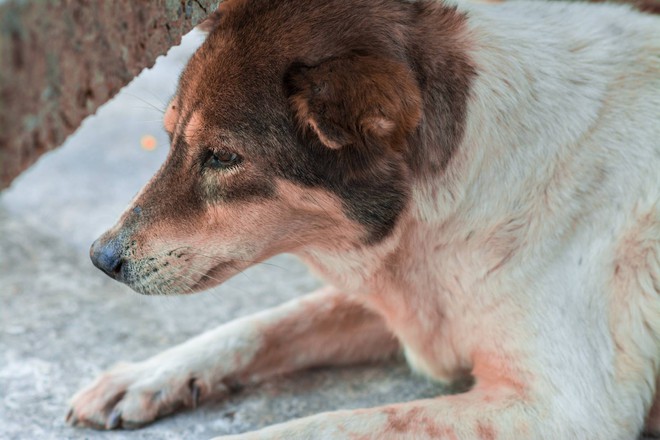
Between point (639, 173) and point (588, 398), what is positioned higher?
point (639, 173)

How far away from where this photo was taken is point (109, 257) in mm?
2990

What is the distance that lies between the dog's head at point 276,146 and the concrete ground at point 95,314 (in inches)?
19.2

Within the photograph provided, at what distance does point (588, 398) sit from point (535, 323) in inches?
12.0

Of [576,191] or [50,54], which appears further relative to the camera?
[576,191]

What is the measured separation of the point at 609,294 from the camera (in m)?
3.04

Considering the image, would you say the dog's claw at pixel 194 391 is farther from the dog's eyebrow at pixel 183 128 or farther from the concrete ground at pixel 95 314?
the dog's eyebrow at pixel 183 128

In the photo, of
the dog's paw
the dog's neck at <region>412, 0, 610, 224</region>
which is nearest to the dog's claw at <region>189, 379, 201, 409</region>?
the dog's paw

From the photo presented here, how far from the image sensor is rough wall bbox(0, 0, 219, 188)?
193 cm

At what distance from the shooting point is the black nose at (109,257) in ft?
9.80

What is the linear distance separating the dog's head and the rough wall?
384mm

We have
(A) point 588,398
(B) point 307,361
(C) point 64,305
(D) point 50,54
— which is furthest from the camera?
(C) point 64,305

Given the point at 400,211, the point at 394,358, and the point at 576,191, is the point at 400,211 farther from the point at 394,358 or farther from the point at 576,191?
the point at 394,358

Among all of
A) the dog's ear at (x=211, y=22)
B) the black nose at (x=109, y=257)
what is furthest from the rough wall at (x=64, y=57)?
the black nose at (x=109, y=257)

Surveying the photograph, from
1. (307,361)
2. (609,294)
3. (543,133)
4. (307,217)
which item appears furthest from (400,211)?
(307,361)
